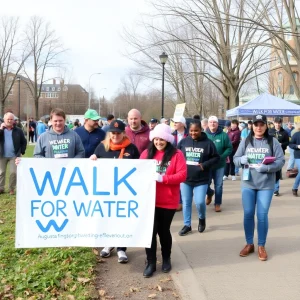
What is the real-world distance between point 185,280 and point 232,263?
2.72 feet

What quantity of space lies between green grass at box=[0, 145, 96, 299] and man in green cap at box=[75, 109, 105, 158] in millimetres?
1866

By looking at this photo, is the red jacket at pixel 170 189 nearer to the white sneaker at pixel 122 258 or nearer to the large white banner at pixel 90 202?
the large white banner at pixel 90 202

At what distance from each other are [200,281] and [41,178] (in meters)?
2.11

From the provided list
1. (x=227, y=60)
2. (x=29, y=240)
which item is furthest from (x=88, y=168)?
(x=227, y=60)

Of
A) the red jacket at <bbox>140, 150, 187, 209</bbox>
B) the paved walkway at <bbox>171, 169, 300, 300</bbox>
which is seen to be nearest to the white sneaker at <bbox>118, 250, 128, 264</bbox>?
the paved walkway at <bbox>171, 169, 300, 300</bbox>

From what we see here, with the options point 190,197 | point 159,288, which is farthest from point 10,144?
point 159,288

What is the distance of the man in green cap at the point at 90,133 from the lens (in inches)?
248

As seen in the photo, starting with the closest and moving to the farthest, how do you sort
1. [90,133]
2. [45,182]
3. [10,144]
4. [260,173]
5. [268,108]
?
[45,182], [260,173], [90,133], [10,144], [268,108]

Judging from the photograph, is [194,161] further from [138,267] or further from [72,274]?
[72,274]

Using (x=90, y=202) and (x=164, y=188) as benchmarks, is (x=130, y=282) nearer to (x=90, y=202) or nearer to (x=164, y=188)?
(x=90, y=202)

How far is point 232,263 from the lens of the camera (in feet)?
15.4

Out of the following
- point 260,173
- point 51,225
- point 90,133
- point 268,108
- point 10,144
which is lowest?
point 51,225

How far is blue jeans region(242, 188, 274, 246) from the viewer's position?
478cm

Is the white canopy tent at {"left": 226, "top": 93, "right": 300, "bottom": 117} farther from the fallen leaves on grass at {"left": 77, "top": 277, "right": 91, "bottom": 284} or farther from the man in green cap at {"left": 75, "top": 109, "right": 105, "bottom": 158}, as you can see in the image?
the fallen leaves on grass at {"left": 77, "top": 277, "right": 91, "bottom": 284}
